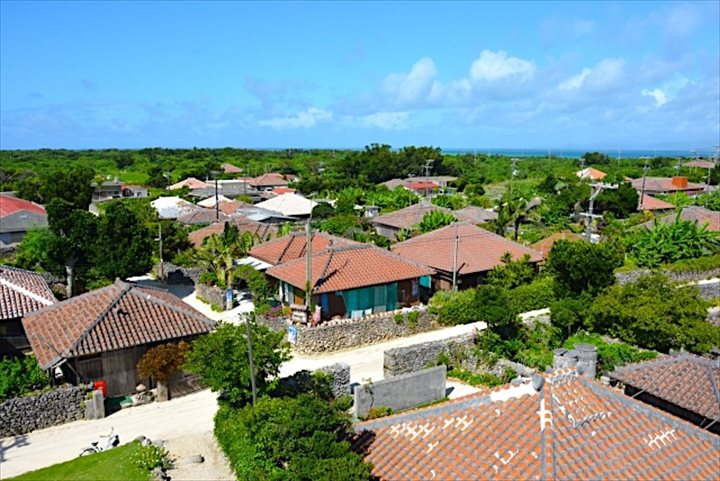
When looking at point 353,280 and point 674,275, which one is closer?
point 353,280

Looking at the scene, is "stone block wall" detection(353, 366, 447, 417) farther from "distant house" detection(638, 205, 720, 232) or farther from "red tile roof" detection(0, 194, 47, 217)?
"red tile roof" detection(0, 194, 47, 217)

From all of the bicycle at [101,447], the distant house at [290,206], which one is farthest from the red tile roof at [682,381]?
the distant house at [290,206]

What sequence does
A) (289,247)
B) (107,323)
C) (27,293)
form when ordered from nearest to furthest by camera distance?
(107,323)
(27,293)
(289,247)

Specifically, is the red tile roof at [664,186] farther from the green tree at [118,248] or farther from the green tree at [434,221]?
the green tree at [118,248]

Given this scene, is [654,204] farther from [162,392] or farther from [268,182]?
[162,392]

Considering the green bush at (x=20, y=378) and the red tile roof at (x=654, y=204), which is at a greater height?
the red tile roof at (x=654, y=204)

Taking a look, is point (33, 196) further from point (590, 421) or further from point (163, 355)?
point (590, 421)

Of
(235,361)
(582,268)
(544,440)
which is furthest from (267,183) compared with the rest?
(544,440)

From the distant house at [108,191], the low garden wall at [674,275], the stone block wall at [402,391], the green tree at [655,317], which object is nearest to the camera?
the stone block wall at [402,391]

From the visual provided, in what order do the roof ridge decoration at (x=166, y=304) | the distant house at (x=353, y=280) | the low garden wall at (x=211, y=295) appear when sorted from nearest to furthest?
the roof ridge decoration at (x=166, y=304) < the distant house at (x=353, y=280) < the low garden wall at (x=211, y=295)
